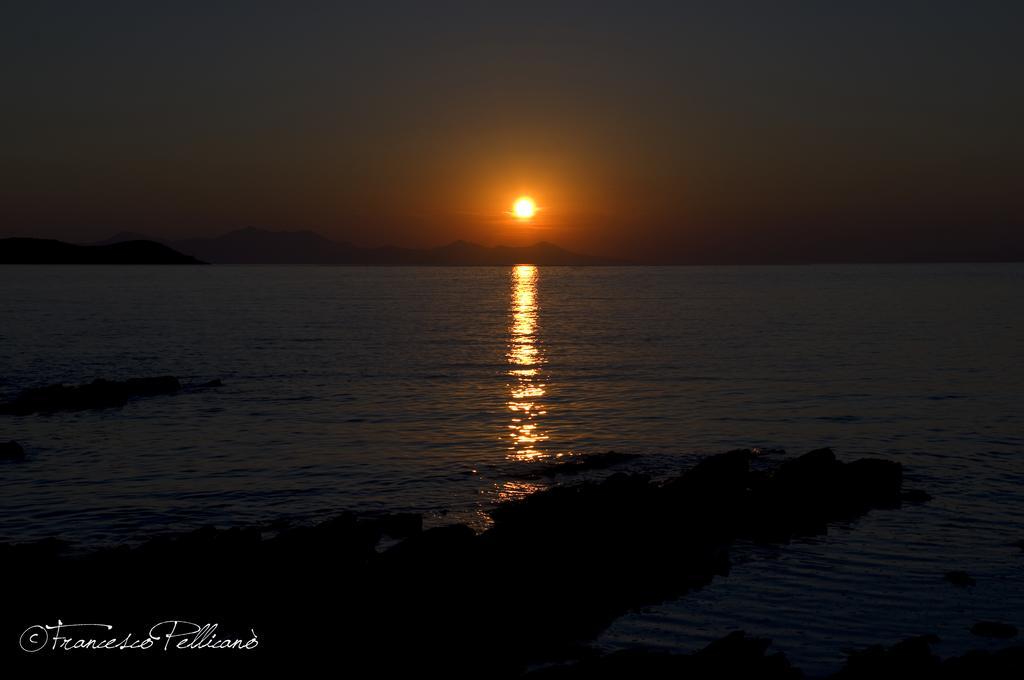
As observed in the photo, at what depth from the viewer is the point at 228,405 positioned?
147ft

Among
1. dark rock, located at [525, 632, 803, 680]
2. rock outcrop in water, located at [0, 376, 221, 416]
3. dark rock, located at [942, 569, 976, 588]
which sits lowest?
rock outcrop in water, located at [0, 376, 221, 416]

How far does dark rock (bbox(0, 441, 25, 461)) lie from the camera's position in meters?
31.7

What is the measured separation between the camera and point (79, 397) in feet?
146

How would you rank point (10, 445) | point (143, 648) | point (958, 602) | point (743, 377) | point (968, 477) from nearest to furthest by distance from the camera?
point (143, 648) < point (958, 602) < point (968, 477) < point (10, 445) < point (743, 377)

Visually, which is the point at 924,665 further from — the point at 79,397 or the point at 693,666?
the point at 79,397

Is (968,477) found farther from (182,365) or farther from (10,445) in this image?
(182,365)

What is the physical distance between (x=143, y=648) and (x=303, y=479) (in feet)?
46.3

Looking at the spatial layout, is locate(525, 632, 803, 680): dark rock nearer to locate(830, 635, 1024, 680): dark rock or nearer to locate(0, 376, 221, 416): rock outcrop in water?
locate(830, 635, 1024, 680): dark rock

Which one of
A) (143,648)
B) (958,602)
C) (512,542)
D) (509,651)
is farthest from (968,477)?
(143,648)

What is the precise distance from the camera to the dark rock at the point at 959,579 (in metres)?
18.9

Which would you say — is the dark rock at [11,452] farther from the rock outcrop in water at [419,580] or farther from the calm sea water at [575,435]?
the rock outcrop in water at [419,580]

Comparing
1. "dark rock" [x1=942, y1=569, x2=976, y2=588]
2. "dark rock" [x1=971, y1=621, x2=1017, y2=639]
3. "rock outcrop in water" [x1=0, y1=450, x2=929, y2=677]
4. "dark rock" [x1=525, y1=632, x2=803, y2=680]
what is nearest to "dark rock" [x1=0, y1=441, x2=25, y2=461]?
"rock outcrop in water" [x1=0, y1=450, x2=929, y2=677]

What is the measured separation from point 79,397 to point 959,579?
137ft

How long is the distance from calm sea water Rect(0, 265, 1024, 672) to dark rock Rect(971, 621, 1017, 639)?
36 cm
